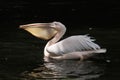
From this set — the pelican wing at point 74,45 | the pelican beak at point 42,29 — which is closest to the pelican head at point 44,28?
the pelican beak at point 42,29

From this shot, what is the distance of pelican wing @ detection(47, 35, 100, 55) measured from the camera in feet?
35.6

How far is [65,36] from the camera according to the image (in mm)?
13234

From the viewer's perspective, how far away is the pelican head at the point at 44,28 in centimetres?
1173

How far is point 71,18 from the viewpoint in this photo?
15.9m

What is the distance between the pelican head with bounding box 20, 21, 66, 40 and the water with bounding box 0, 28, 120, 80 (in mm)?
340

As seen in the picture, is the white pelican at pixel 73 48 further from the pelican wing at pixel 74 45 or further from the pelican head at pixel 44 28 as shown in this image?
the pelican head at pixel 44 28

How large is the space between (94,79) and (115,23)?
5763 mm

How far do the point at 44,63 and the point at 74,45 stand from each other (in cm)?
74

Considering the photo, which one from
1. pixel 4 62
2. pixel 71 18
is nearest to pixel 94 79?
pixel 4 62

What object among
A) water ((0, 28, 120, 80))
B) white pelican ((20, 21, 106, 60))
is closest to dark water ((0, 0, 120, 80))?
water ((0, 28, 120, 80))

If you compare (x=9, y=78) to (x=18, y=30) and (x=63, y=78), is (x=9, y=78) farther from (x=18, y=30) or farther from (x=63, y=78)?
(x=18, y=30)

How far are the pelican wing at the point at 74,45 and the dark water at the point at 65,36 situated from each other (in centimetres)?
26

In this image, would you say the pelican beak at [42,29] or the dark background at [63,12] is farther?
the dark background at [63,12]

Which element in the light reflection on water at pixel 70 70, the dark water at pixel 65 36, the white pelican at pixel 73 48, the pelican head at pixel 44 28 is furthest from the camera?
the pelican head at pixel 44 28
